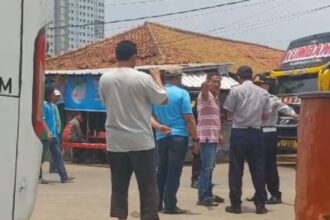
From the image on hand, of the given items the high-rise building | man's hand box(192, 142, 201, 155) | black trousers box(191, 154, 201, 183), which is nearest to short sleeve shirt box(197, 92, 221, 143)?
man's hand box(192, 142, 201, 155)

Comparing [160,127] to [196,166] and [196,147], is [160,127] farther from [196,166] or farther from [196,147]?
[196,166]

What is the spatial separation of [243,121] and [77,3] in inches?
666

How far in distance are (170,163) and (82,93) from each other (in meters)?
8.62

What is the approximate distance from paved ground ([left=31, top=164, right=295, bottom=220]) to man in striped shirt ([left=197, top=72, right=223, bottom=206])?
210 mm

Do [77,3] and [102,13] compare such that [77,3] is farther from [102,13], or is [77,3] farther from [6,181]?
[6,181]

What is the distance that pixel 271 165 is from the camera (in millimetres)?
8148

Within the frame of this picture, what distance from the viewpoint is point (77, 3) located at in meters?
23.1

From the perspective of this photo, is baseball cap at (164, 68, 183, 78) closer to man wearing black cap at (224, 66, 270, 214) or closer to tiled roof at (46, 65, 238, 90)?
man wearing black cap at (224, 66, 270, 214)

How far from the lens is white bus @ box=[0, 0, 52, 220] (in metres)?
2.73

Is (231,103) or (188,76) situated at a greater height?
(188,76)

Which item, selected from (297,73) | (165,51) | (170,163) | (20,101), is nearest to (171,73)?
(170,163)

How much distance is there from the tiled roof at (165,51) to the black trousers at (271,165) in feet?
44.8

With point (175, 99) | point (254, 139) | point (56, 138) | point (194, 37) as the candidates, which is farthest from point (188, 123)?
point (194, 37)

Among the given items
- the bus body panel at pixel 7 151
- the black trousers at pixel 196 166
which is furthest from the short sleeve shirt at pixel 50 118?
the bus body panel at pixel 7 151
